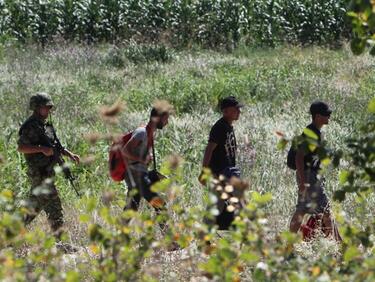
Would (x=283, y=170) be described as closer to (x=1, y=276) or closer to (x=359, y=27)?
(x=359, y=27)

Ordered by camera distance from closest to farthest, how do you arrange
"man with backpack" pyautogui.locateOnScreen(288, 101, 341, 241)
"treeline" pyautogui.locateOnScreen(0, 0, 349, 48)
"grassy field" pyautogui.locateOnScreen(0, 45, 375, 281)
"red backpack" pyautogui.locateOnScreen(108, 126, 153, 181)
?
1. "man with backpack" pyautogui.locateOnScreen(288, 101, 341, 241)
2. "red backpack" pyautogui.locateOnScreen(108, 126, 153, 181)
3. "grassy field" pyautogui.locateOnScreen(0, 45, 375, 281)
4. "treeline" pyautogui.locateOnScreen(0, 0, 349, 48)

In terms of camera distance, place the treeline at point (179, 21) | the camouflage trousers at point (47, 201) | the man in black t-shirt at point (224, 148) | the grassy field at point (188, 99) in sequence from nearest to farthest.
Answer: the man in black t-shirt at point (224, 148) → the camouflage trousers at point (47, 201) → the grassy field at point (188, 99) → the treeline at point (179, 21)

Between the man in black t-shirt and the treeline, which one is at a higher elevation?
the man in black t-shirt

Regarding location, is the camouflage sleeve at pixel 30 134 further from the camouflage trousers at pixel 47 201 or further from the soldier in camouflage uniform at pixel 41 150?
the camouflage trousers at pixel 47 201

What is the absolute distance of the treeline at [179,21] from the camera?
22016 mm

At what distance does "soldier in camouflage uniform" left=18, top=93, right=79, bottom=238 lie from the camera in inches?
306

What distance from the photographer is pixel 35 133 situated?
782 centimetres

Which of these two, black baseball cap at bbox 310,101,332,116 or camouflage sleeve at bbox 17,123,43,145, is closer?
black baseball cap at bbox 310,101,332,116

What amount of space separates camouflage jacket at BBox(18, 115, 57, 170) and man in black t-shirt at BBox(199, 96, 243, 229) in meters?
1.35

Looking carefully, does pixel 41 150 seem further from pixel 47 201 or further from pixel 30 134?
pixel 47 201

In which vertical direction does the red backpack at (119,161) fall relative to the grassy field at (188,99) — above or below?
above

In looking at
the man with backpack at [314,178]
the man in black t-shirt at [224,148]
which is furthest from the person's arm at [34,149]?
the man with backpack at [314,178]

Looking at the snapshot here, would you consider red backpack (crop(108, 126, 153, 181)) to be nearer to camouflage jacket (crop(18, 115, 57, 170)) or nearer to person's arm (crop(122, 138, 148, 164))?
person's arm (crop(122, 138, 148, 164))

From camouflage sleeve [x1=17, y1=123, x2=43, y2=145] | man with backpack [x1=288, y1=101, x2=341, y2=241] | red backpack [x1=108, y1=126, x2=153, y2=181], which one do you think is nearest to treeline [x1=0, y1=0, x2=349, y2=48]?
camouflage sleeve [x1=17, y1=123, x2=43, y2=145]
